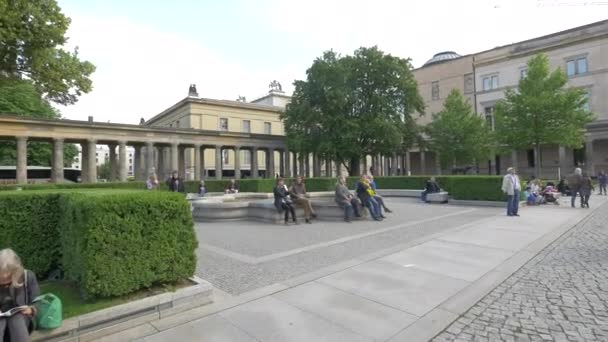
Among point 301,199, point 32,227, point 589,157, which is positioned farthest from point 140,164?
point 589,157

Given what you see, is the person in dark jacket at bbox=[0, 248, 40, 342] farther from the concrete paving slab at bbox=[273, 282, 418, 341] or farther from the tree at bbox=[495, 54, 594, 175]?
the tree at bbox=[495, 54, 594, 175]

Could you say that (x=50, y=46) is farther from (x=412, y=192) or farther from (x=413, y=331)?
(x=412, y=192)

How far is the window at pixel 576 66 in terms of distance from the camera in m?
41.9

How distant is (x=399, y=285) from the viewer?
5.14 metres

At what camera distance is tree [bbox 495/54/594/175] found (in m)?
27.3

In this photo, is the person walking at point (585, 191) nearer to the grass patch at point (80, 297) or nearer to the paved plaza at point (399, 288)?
the paved plaza at point (399, 288)

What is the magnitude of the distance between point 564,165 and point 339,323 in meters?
47.5

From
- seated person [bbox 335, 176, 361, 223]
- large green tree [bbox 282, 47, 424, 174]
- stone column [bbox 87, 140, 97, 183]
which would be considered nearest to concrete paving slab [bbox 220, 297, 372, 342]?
seated person [bbox 335, 176, 361, 223]

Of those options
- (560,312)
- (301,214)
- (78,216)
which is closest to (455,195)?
(301,214)

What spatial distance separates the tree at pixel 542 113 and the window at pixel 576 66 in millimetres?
18733

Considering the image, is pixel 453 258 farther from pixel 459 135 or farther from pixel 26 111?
pixel 26 111

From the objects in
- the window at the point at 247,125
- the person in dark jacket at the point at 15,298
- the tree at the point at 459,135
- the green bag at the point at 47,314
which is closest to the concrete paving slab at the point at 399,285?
the green bag at the point at 47,314

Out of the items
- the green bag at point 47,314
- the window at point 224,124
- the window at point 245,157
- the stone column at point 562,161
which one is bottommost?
the green bag at point 47,314

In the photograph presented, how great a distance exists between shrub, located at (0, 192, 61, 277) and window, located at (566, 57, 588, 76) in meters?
56.2
